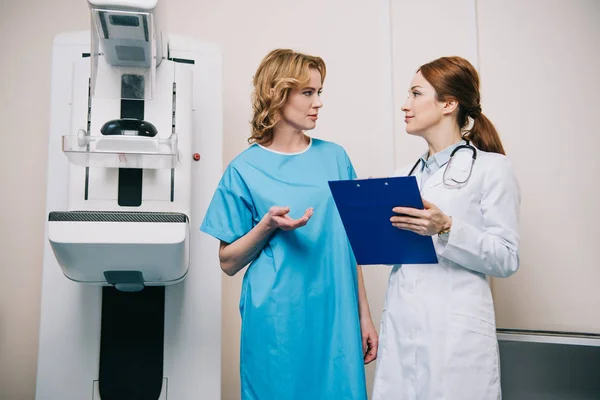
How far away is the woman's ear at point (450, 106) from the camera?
59.1 inches

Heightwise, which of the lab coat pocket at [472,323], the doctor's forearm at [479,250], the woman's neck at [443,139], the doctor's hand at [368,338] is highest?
the woman's neck at [443,139]

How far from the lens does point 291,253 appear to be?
4.63ft

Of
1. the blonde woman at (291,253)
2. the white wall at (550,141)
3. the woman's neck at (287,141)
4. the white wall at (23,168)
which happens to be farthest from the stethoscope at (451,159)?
the white wall at (23,168)

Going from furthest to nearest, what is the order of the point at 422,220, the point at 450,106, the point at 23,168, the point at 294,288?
the point at 23,168 → the point at 450,106 → the point at 294,288 → the point at 422,220

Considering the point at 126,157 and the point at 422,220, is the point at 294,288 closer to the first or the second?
the point at 422,220

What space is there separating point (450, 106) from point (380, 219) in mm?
434

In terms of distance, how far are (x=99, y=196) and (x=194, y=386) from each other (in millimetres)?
554

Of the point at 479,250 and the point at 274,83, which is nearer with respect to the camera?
the point at 479,250

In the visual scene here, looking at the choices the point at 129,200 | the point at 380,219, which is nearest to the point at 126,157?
the point at 129,200

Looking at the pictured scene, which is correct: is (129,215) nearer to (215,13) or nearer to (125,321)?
(125,321)

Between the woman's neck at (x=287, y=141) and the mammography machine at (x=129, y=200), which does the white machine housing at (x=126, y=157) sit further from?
the woman's neck at (x=287, y=141)

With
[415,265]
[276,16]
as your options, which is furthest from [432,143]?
[276,16]

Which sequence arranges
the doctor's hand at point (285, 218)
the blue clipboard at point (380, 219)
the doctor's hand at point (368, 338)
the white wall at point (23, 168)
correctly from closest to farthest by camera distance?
the blue clipboard at point (380, 219) → the doctor's hand at point (285, 218) → the doctor's hand at point (368, 338) → the white wall at point (23, 168)

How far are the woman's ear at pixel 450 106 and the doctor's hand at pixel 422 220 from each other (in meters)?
0.37
